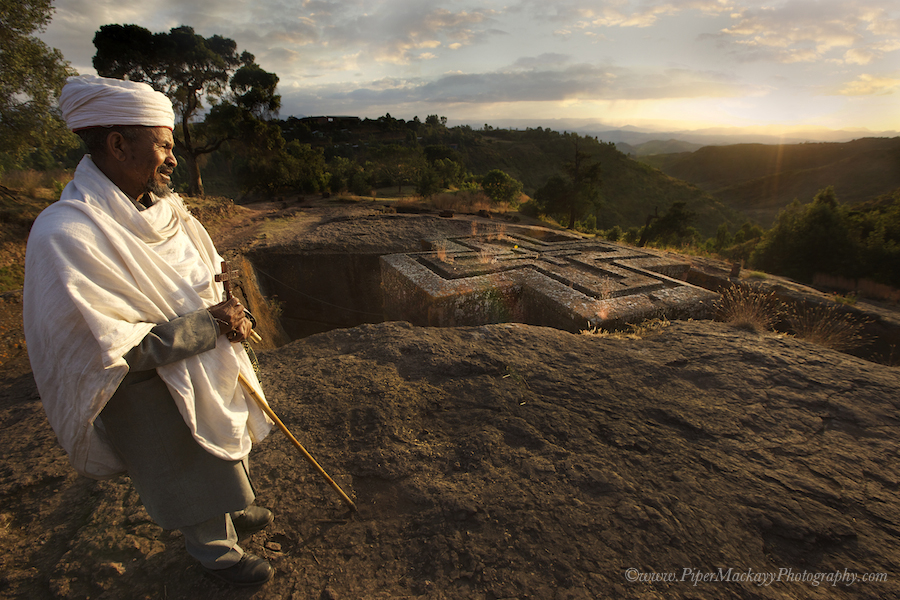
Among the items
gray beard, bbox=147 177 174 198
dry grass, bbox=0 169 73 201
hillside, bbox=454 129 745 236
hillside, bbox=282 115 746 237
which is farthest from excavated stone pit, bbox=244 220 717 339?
hillside, bbox=454 129 745 236

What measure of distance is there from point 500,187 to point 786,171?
76676 millimetres

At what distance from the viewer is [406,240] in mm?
8992

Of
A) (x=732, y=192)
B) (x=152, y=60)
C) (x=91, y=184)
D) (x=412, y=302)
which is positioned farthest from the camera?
(x=732, y=192)

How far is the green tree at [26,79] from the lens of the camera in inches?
243

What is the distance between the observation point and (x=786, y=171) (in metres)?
67.2

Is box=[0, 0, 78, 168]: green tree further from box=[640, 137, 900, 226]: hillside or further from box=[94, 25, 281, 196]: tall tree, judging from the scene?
box=[640, 137, 900, 226]: hillside

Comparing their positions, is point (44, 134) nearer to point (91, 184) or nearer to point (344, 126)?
point (91, 184)

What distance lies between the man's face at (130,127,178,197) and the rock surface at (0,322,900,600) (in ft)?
5.34

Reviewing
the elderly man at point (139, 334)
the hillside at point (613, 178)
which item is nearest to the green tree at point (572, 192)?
the hillside at point (613, 178)

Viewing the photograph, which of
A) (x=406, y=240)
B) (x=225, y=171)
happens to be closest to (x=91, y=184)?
(x=406, y=240)

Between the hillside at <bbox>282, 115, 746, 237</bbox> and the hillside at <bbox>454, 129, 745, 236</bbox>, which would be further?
the hillside at <bbox>454, 129, 745, 236</bbox>

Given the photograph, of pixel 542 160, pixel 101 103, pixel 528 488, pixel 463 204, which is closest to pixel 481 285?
pixel 528 488

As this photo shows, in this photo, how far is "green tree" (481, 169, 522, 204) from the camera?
66.7 feet

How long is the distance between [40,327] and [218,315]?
460mm
